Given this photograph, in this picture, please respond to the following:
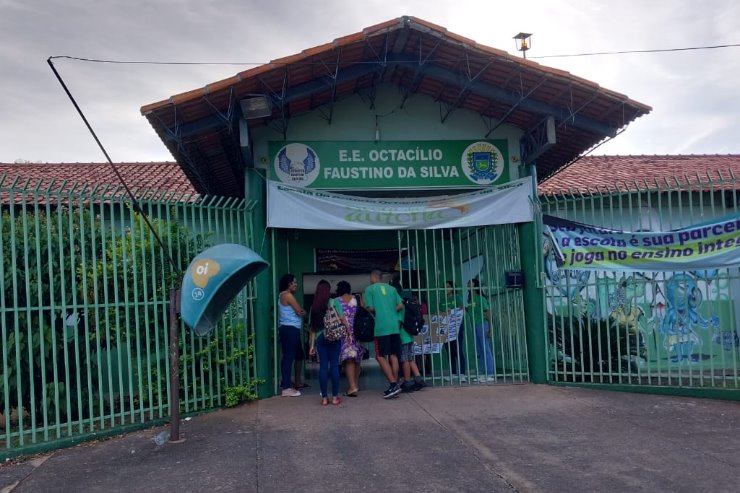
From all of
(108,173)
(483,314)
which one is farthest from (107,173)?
(483,314)

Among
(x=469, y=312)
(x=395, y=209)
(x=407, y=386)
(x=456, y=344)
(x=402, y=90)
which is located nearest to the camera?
(x=407, y=386)

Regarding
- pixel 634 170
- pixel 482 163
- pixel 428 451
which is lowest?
pixel 428 451

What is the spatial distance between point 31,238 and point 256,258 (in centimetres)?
216

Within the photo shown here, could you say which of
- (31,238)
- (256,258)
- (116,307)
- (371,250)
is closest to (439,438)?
(256,258)

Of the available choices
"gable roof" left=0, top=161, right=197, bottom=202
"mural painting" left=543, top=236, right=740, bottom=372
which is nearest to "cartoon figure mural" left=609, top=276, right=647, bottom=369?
"mural painting" left=543, top=236, right=740, bottom=372

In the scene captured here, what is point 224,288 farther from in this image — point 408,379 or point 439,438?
point 408,379

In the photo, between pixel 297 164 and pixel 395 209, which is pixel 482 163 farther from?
pixel 297 164

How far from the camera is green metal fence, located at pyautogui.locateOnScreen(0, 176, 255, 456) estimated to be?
6137 mm

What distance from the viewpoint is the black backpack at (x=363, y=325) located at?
8.46 metres

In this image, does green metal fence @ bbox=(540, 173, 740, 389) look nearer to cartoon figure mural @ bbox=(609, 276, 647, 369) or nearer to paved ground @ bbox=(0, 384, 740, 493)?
cartoon figure mural @ bbox=(609, 276, 647, 369)

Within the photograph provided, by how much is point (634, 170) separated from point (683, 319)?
30.8 ft

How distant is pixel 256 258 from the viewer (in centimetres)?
628

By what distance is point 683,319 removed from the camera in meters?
7.99

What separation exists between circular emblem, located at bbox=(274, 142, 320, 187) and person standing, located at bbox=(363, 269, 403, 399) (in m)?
1.82
